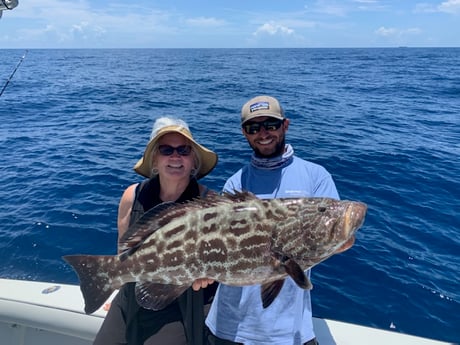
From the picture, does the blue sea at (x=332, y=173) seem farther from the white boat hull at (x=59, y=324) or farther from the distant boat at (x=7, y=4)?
the distant boat at (x=7, y=4)

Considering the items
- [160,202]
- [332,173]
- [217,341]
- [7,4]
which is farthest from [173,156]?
[332,173]

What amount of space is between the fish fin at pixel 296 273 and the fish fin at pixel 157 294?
2.89 feet

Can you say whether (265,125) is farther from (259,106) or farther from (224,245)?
(224,245)

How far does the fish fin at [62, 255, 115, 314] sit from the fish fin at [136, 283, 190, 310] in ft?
0.82

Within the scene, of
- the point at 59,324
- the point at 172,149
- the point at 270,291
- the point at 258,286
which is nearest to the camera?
the point at 270,291

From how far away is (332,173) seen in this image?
42.7 feet

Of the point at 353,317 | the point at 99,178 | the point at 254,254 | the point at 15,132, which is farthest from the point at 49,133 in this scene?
the point at 254,254

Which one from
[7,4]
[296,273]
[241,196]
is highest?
[7,4]

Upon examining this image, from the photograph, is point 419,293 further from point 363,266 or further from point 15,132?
point 15,132

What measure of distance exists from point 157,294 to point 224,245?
0.75m

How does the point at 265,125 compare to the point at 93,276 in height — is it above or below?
above

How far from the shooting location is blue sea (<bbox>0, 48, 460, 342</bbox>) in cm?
739

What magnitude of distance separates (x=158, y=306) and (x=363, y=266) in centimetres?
599

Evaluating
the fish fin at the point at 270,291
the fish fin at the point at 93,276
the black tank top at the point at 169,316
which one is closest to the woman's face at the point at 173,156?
the black tank top at the point at 169,316
